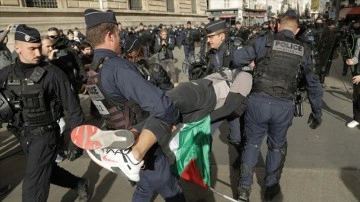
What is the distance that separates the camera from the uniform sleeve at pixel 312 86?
288 centimetres

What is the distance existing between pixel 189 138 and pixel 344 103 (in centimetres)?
552

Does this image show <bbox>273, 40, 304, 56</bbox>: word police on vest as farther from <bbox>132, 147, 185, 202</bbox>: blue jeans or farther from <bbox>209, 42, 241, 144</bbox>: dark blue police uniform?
<bbox>132, 147, 185, 202</bbox>: blue jeans

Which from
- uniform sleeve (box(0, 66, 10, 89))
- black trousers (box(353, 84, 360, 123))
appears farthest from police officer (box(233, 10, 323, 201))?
black trousers (box(353, 84, 360, 123))

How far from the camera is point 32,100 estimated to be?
2713 mm

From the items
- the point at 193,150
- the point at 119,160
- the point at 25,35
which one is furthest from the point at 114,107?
the point at 25,35

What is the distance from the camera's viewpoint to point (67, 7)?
16547 mm

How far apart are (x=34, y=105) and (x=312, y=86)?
271 cm

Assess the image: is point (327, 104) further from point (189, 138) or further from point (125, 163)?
point (125, 163)

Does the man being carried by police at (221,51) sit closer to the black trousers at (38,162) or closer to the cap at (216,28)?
the cap at (216,28)

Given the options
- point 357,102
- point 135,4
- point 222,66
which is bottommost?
point 357,102

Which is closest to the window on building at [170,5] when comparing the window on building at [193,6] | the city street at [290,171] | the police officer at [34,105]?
the window on building at [193,6]

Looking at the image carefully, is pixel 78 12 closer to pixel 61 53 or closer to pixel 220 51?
pixel 61 53

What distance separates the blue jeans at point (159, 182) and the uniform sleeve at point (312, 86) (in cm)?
169

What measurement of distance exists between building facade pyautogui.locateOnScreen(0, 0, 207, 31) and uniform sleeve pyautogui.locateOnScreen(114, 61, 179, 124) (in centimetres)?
1329
